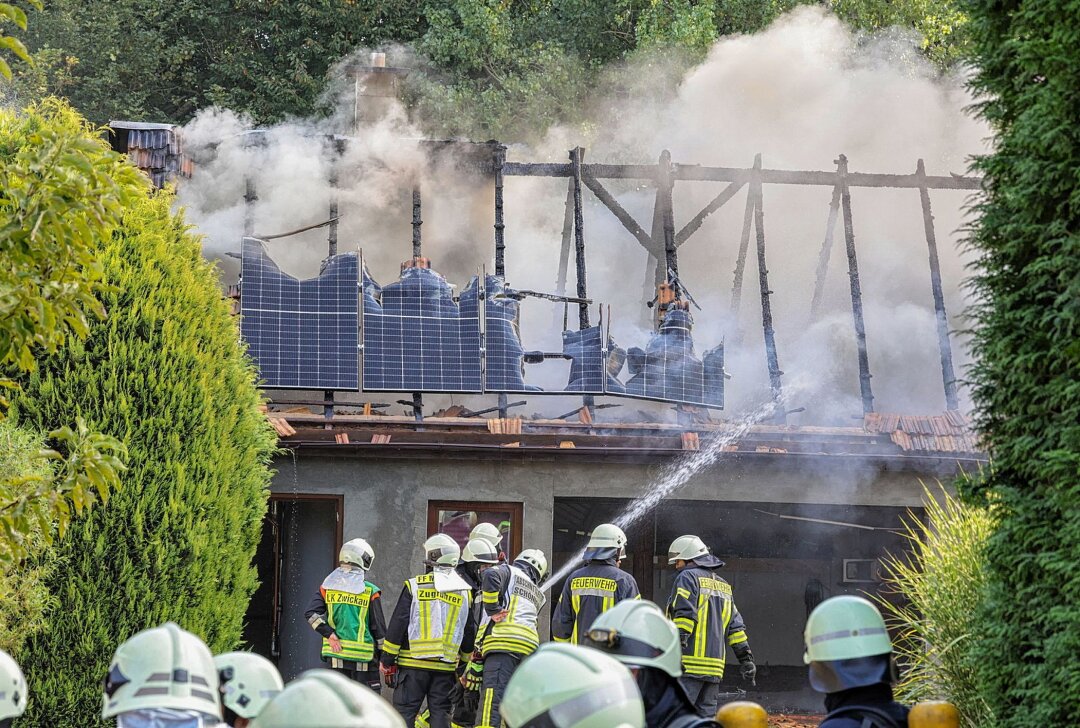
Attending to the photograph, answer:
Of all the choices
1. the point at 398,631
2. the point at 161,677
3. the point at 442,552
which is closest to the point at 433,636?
the point at 398,631

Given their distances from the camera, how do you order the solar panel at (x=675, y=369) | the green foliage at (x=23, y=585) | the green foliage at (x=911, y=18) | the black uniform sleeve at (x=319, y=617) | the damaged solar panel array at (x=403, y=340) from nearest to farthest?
1. the green foliage at (x=23, y=585)
2. the black uniform sleeve at (x=319, y=617)
3. the damaged solar panel array at (x=403, y=340)
4. the solar panel at (x=675, y=369)
5. the green foliage at (x=911, y=18)

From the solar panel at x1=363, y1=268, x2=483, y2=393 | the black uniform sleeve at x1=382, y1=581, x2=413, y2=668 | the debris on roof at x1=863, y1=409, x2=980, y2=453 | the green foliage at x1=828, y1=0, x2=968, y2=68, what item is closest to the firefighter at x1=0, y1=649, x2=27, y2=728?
the black uniform sleeve at x1=382, y1=581, x2=413, y2=668

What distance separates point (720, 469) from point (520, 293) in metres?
2.75

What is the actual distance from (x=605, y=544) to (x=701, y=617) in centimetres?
88

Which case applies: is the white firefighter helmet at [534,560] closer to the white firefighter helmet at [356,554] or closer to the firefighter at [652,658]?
the white firefighter helmet at [356,554]

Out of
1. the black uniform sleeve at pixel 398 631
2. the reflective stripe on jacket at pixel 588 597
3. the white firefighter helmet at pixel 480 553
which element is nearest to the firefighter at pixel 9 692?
the reflective stripe on jacket at pixel 588 597

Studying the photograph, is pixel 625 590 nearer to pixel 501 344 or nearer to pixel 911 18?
pixel 501 344

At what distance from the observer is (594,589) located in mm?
9750

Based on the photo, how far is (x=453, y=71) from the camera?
25.7 metres

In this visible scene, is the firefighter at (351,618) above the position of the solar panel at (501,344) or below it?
below

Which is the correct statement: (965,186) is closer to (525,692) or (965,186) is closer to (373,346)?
(373,346)

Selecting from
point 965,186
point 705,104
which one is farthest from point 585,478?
point 705,104

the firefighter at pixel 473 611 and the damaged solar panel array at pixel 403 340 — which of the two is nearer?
the firefighter at pixel 473 611

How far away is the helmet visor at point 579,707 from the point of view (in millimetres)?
3342
